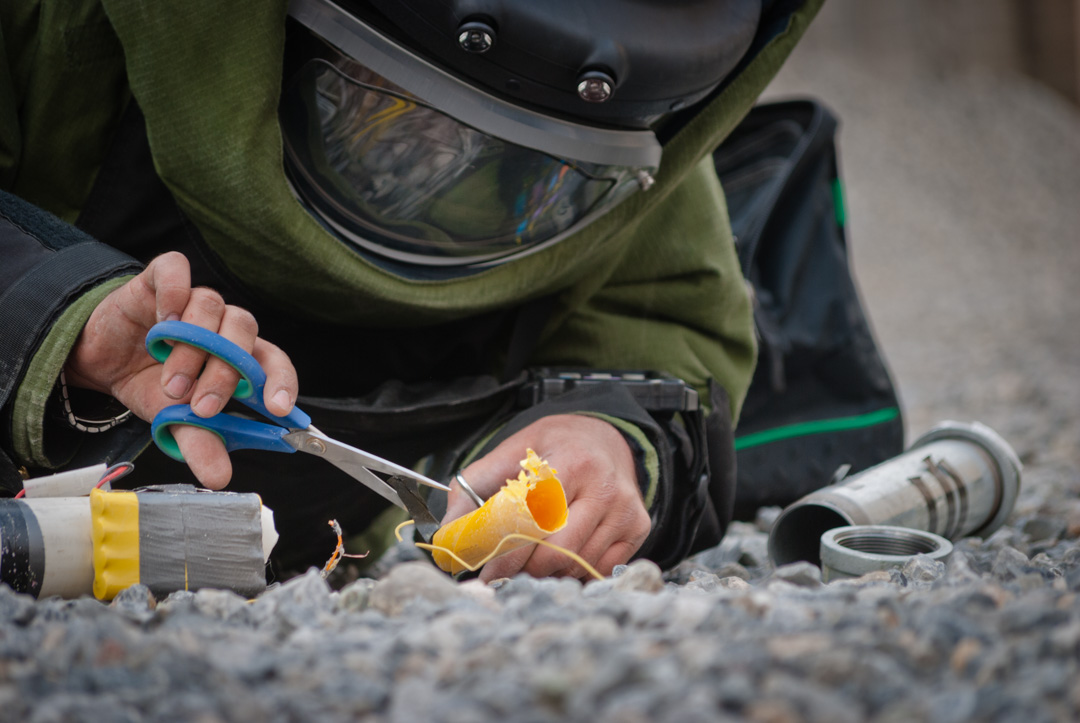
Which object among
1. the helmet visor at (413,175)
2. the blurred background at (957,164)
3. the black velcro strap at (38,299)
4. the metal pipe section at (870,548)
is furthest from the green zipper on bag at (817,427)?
the blurred background at (957,164)

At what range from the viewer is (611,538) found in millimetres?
1020

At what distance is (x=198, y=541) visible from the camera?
31.4 inches

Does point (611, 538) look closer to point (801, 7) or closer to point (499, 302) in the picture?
point (499, 302)

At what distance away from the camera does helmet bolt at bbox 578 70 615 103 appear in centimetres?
94

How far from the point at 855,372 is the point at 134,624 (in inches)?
61.0

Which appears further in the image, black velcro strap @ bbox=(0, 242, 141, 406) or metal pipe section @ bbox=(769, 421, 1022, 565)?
metal pipe section @ bbox=(769, 421, 1022, 565)

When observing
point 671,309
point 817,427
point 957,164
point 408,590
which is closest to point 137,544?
point 408,590

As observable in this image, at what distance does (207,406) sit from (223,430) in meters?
0.05

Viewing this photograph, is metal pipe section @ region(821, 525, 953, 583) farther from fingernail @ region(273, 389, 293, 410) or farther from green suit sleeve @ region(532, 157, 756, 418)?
fingernail @ region(273, 389, 293, 410)

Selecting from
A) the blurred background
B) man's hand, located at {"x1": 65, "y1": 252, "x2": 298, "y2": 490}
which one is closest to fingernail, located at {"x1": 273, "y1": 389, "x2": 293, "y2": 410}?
man's hand, located at {"x1": 65, "y1": 252, "x2": 298, "y2": 490}

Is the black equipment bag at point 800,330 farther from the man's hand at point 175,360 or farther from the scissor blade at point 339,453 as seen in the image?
the man's hand at point 175,360

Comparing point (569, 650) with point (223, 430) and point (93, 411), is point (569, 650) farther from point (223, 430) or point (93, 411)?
point (93, 411)

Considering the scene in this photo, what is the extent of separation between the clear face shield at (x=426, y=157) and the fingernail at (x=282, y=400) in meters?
0.34

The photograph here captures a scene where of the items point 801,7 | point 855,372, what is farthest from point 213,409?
point 855,372
